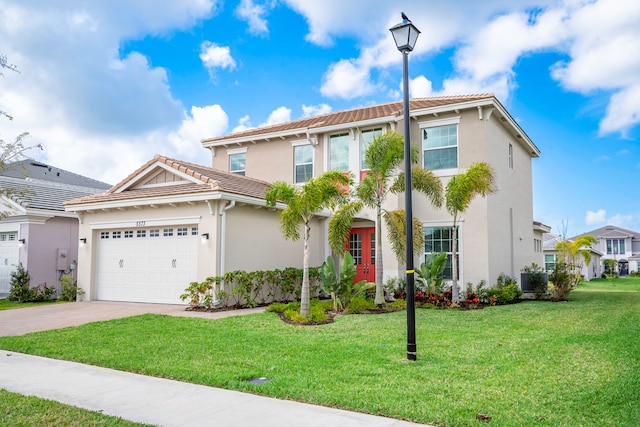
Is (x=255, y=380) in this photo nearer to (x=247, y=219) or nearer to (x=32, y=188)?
(x=247, y=219)

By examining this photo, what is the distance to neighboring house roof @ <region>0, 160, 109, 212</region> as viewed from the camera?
56.7 feet

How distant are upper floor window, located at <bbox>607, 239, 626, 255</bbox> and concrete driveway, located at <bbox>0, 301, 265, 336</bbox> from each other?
57765 millimetres

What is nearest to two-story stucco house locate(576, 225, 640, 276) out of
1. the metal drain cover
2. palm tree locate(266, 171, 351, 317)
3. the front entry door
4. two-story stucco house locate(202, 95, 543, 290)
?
two-story stucco house locate(202, 95, 543, 290)

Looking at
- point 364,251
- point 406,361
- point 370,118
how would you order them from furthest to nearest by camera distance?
point 364,251 → point 370,118 → point 406,361

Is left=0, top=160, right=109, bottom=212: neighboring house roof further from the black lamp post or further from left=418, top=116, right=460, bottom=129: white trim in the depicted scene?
left=418, top=116, right=460, bottom=129: white trim

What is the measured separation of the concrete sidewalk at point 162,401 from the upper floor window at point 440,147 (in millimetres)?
12864

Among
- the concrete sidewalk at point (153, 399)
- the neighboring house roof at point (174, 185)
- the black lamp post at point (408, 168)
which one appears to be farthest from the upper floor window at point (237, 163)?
the black lamp post at point (408, 168)

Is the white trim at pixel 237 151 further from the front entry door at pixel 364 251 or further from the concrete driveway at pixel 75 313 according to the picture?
the concrete driveway at pixel 75 313

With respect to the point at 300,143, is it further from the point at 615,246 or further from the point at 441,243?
the point at 615,246

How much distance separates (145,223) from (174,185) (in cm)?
150

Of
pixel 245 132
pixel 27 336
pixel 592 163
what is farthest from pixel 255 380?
pixel 592 163

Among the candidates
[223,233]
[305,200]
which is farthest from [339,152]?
[305,200]

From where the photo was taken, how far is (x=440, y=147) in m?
16.7

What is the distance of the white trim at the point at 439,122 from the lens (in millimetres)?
16406
